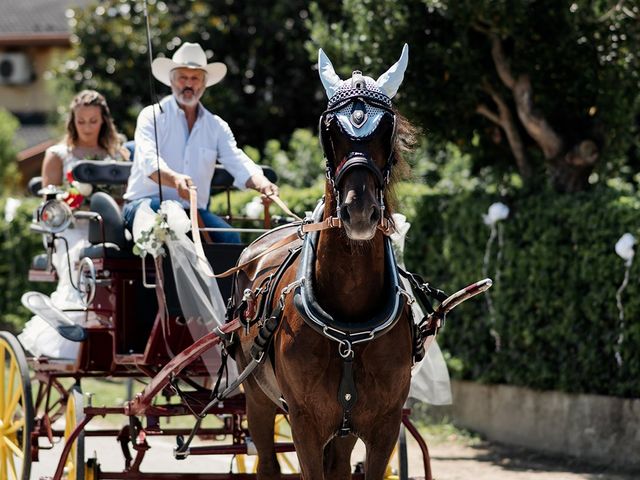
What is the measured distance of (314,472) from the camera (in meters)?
5.44

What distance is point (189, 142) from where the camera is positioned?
7.79 m

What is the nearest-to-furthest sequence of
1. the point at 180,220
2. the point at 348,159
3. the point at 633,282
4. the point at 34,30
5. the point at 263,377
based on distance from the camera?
the point at 348,159 < the point at 263,377 < the point at 180,220 < the point at 633,282 < the point at 34,30

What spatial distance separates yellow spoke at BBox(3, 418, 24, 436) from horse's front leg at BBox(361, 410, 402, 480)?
325 cm

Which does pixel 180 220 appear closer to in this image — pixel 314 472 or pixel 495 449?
pixel 314 472

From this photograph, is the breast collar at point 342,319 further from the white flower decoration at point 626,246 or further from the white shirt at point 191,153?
the white flower decoration at point 626,246

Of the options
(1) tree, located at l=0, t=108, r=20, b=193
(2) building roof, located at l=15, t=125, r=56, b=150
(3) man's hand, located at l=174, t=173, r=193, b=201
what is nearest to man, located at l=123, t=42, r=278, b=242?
(3) man's hand, located at l=174, t=173, r=193, b=201

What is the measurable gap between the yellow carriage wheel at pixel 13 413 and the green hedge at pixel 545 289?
4613 mm

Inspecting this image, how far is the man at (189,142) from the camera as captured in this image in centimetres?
770

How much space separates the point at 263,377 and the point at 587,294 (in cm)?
466

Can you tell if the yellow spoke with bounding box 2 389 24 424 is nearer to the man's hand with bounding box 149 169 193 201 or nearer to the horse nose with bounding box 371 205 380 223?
the man's hand with bounding box 149 169 193 201

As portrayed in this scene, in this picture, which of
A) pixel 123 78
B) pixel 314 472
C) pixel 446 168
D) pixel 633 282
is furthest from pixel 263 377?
pixel 123 78

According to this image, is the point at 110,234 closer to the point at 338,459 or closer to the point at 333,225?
the point at 338,459

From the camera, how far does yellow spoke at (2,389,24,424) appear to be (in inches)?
315

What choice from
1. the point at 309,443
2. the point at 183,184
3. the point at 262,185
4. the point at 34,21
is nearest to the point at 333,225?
the point at 309,443
